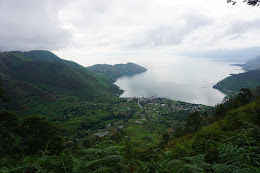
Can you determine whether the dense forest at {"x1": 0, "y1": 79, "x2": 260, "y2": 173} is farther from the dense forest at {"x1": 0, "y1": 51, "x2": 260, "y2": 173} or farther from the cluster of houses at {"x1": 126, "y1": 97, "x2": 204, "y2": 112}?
the cluster of houses at {"x1": 126, "y1": 97, "x2": 204, "y2": 112}

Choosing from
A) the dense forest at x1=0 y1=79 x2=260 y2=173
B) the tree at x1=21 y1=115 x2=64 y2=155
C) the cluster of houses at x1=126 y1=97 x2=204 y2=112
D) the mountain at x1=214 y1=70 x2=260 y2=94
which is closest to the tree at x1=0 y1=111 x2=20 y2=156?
the dense forest at x1=0 y1=79 x2=260 y2=173

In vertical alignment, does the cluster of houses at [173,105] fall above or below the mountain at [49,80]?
below

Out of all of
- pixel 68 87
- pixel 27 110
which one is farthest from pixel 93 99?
pixel 27 110

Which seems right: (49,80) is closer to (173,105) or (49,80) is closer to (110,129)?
(110,129)

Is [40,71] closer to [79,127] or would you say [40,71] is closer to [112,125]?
[79,127]

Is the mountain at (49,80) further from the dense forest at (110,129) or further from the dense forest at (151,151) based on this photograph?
the dense forest at (151,151)

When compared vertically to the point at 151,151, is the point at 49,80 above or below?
below

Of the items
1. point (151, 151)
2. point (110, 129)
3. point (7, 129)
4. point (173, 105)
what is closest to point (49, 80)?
point (110, 129)

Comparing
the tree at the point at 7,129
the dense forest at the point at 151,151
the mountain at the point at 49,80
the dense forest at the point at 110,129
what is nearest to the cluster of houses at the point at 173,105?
the dense forest at the point at 110,129
